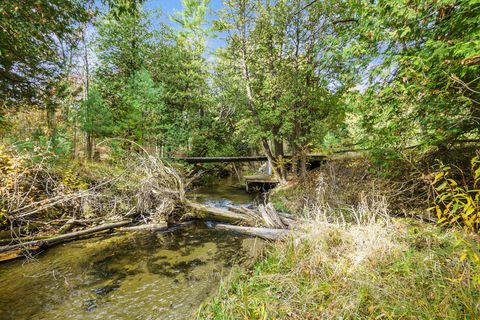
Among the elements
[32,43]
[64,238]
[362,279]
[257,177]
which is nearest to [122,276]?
[64,238]

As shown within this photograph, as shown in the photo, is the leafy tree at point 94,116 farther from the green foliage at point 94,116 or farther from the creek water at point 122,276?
the creek water at point 122,276

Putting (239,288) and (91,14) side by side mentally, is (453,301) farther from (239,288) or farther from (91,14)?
(91,14)

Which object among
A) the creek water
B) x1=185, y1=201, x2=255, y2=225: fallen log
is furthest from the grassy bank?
x1=185, y1=201, x2=255, y2=225: fallen log

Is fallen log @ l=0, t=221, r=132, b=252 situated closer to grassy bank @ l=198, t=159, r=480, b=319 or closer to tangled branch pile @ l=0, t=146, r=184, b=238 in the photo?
tangled branch pile @ l=0, t=146, r=184, b=238

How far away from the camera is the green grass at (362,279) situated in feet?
6.90

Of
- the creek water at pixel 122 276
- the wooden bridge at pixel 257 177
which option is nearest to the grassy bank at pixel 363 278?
the creek water at pixel 122 276

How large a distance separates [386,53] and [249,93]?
20.5 ft

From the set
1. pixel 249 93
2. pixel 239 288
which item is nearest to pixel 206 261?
pixel 239 288

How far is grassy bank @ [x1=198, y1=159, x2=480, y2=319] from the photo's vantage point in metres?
2.09

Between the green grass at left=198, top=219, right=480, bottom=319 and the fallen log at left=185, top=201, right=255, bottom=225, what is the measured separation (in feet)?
10.6

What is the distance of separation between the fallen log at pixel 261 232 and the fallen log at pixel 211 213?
48cm

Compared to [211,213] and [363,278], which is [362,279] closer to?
[363,278]

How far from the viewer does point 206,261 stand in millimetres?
4785

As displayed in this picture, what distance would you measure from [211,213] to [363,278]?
18.0ft
